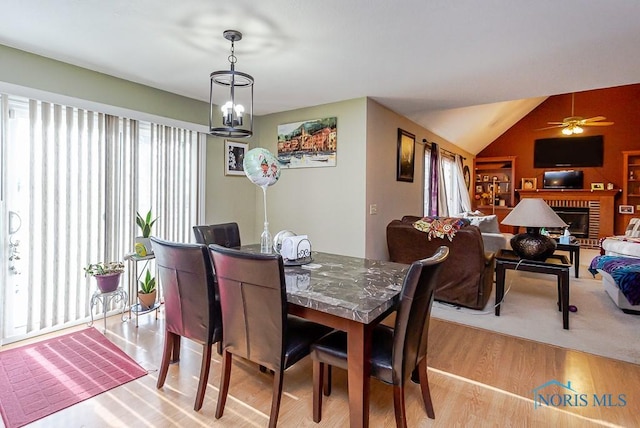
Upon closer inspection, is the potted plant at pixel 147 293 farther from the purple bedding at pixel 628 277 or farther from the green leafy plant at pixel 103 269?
the purple bedding at pixel 628 277

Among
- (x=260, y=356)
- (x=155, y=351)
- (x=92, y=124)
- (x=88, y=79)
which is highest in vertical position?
(x=88, y=79)

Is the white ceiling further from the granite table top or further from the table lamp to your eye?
the granite table top

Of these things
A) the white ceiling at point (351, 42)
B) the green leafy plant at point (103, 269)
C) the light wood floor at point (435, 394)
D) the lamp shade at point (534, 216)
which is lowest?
the light wood floor at point (435, 394)

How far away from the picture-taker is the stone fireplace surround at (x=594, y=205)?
7492 millimetres

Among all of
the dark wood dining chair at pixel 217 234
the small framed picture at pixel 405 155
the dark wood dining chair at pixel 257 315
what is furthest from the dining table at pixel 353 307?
the small framed picture at pixel 405 155

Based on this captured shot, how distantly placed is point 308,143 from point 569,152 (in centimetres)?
746

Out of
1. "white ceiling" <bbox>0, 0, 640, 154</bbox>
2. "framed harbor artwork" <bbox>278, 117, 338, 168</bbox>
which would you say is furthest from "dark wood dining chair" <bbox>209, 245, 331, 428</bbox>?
"framed harbor artwork" <bbox>278, 117, 338, 168</bbox>

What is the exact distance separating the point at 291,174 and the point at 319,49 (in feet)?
6.60

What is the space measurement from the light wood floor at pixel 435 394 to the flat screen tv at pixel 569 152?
24.1ft

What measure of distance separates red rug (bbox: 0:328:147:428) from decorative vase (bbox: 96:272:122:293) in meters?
0.40

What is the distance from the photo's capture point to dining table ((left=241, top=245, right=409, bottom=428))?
1.47 meters

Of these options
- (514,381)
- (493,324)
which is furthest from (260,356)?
(493,324)

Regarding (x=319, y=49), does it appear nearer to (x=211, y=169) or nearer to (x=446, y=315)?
(x=211, y=169)

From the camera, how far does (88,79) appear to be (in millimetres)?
2885
